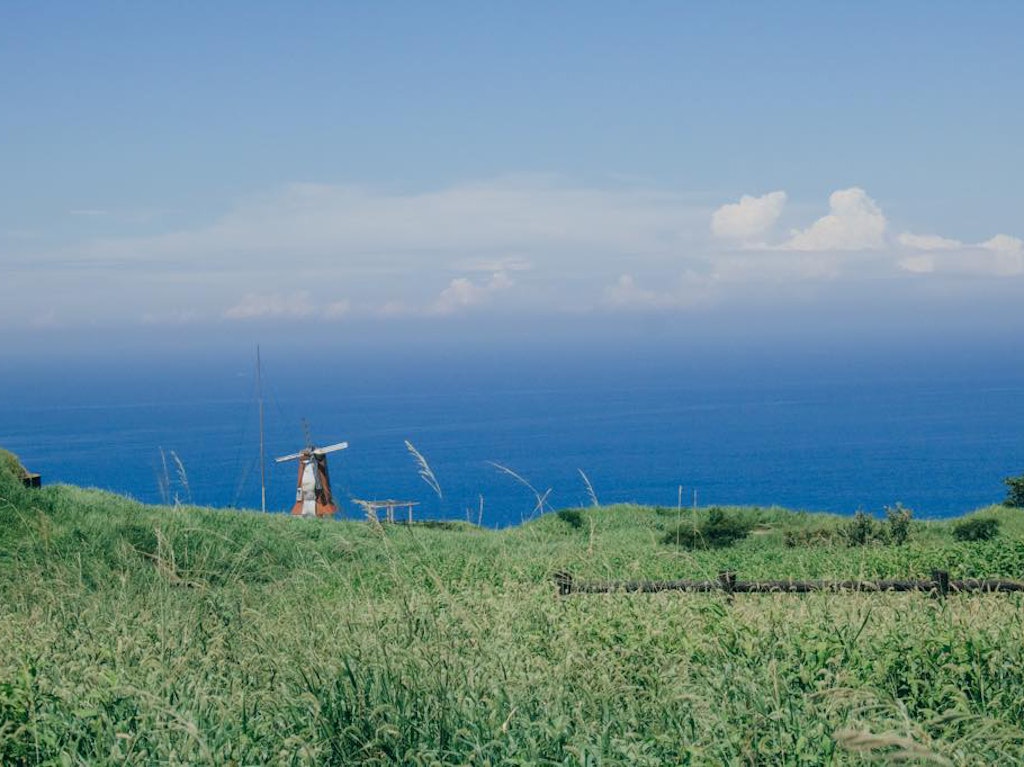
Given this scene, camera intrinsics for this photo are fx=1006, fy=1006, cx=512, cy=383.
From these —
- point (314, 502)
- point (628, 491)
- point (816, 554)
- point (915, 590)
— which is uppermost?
point (915, 590)

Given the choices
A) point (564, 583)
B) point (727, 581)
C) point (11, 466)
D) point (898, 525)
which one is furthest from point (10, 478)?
point (898, 525)

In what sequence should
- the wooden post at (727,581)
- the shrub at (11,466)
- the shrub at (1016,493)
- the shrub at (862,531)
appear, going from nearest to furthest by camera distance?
the wooden post at (727,581), the shrub at (11,466), the shrub at (862,531), the shrub at (1016,493)

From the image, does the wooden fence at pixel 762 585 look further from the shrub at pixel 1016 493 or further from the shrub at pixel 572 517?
the shrub at pixel 1016 493

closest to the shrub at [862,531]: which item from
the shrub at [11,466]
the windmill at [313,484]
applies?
the shrub at [11,466]

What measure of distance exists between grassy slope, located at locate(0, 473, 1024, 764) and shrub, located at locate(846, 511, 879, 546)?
48.8ft

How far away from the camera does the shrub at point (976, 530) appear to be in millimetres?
24359

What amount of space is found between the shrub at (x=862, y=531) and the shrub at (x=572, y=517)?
8242 millimetres

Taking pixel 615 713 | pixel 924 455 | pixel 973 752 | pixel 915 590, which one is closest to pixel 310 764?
pixel 615 713

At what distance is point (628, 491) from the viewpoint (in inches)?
5202

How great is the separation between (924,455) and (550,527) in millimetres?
146555

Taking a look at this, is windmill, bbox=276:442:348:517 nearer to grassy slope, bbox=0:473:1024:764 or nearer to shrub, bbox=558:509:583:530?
shrub, bbox=558:509:583:530

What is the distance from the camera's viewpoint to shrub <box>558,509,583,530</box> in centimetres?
3036

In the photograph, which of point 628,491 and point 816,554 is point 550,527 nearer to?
point 816,554

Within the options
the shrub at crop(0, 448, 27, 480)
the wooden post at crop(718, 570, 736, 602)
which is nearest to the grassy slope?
the wooden post at crop(718, 570, 736, 602)
